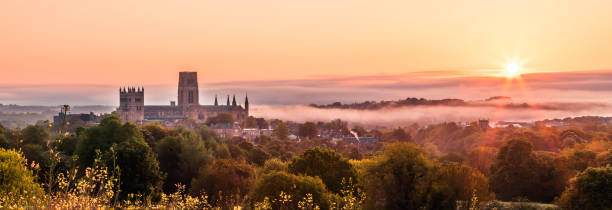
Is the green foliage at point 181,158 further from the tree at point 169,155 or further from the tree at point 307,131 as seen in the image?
the tree at point 307,131

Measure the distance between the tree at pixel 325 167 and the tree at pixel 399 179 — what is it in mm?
4448

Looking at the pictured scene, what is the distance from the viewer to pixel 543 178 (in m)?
60.1

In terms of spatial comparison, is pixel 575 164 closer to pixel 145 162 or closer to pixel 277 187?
pixel 277 187

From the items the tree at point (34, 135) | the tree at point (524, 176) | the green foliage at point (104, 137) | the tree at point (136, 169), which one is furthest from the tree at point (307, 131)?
the tree at point (136, 169)

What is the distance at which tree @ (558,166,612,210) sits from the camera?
43250 millimetres

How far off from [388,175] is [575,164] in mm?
38453

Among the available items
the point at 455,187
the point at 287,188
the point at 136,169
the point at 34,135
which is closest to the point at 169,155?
the point at 34,135

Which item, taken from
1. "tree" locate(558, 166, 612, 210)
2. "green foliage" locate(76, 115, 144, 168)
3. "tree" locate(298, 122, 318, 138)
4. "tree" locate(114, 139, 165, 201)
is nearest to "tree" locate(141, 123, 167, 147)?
"green foliage" locate(76, 115, 144, 168)

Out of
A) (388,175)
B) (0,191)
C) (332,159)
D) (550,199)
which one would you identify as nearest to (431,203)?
(388,175)

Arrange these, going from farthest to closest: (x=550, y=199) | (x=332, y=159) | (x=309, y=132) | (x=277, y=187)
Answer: (x=309, y=132)
(x=550, y=199)
(x=332, y=159)
(x=277, y=187)

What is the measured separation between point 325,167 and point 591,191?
20.4 metres

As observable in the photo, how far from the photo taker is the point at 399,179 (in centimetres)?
4150

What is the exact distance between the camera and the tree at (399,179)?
4066cm

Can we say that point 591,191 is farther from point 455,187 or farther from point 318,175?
point 318,175
